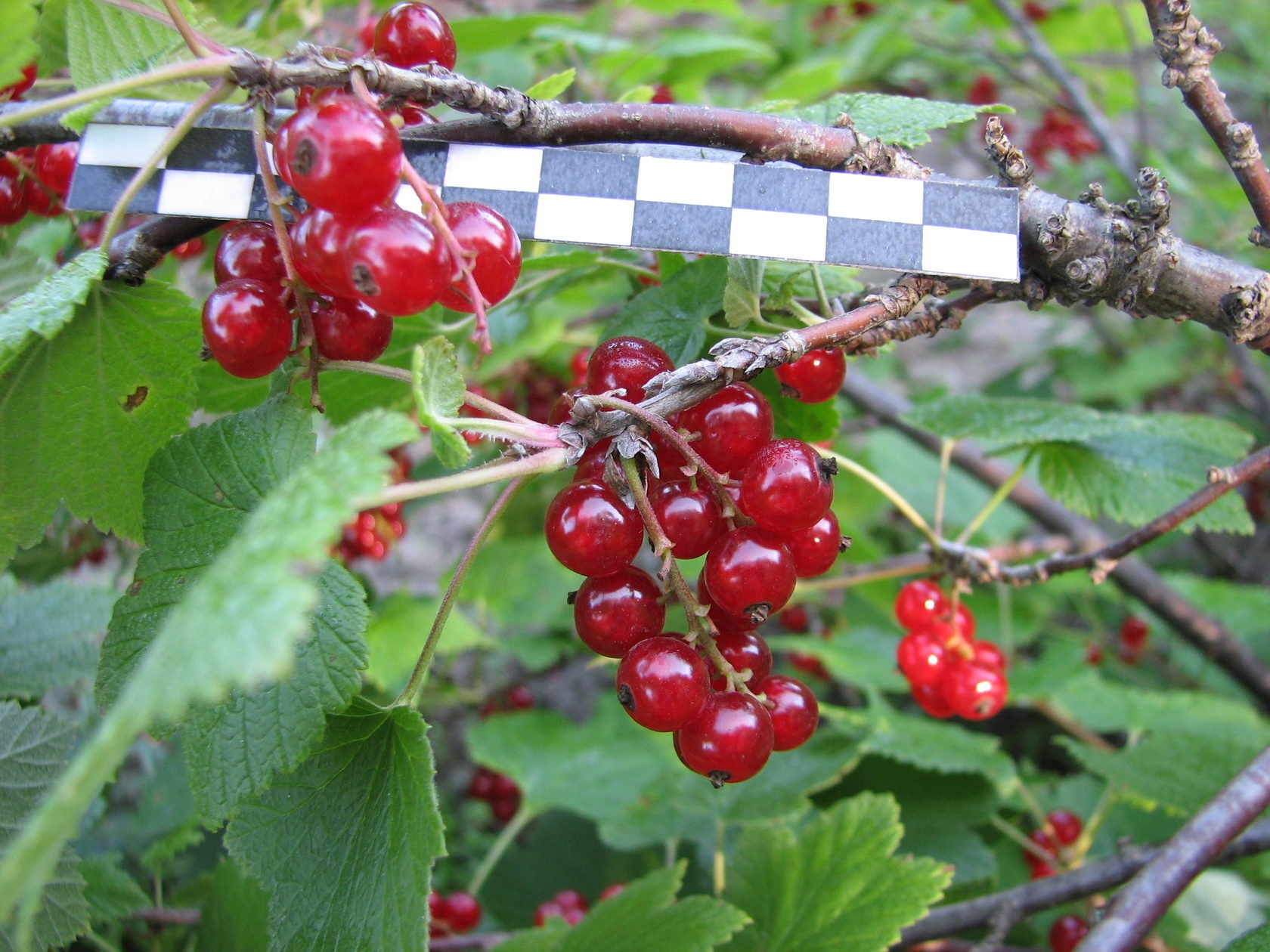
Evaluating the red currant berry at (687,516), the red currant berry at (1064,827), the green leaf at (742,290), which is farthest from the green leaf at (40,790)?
the red currant berry at (1064,827)

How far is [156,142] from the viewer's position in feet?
2.64

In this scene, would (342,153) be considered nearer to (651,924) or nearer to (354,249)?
(354,249)

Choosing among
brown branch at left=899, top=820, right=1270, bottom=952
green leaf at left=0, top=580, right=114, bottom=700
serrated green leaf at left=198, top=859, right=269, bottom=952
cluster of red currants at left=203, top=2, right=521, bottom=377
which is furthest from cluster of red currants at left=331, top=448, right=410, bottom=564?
brown branch at left=899, top=820, right=1270, bottom=952

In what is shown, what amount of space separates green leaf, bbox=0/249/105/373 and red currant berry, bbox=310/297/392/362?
16 centimetres

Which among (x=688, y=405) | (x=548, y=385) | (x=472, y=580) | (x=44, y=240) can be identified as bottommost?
(x=472, y=580)

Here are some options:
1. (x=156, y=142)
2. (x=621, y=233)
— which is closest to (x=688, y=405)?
(x=621, y=233)

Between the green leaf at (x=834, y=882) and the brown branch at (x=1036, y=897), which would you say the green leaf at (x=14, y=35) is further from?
the brown branch at (x=1036, y=897)

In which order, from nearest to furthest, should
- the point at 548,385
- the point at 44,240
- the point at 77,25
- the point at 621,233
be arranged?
the point at 621,233 → the point at 77,25 → the point at 44,240 → the point at 548,385

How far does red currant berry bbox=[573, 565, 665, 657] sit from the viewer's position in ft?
2.21

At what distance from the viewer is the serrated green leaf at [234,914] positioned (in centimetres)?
102

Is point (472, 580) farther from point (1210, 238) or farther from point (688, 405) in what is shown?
point (1210, 238)

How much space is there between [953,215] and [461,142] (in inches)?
17.2

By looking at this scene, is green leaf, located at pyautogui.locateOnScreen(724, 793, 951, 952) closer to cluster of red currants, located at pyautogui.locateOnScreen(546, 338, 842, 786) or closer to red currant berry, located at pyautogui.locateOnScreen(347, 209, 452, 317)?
cluster of red currants, located at pyautogui.locateOnScreen(546, 338, 842, 786)

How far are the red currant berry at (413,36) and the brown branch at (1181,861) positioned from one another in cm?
96
